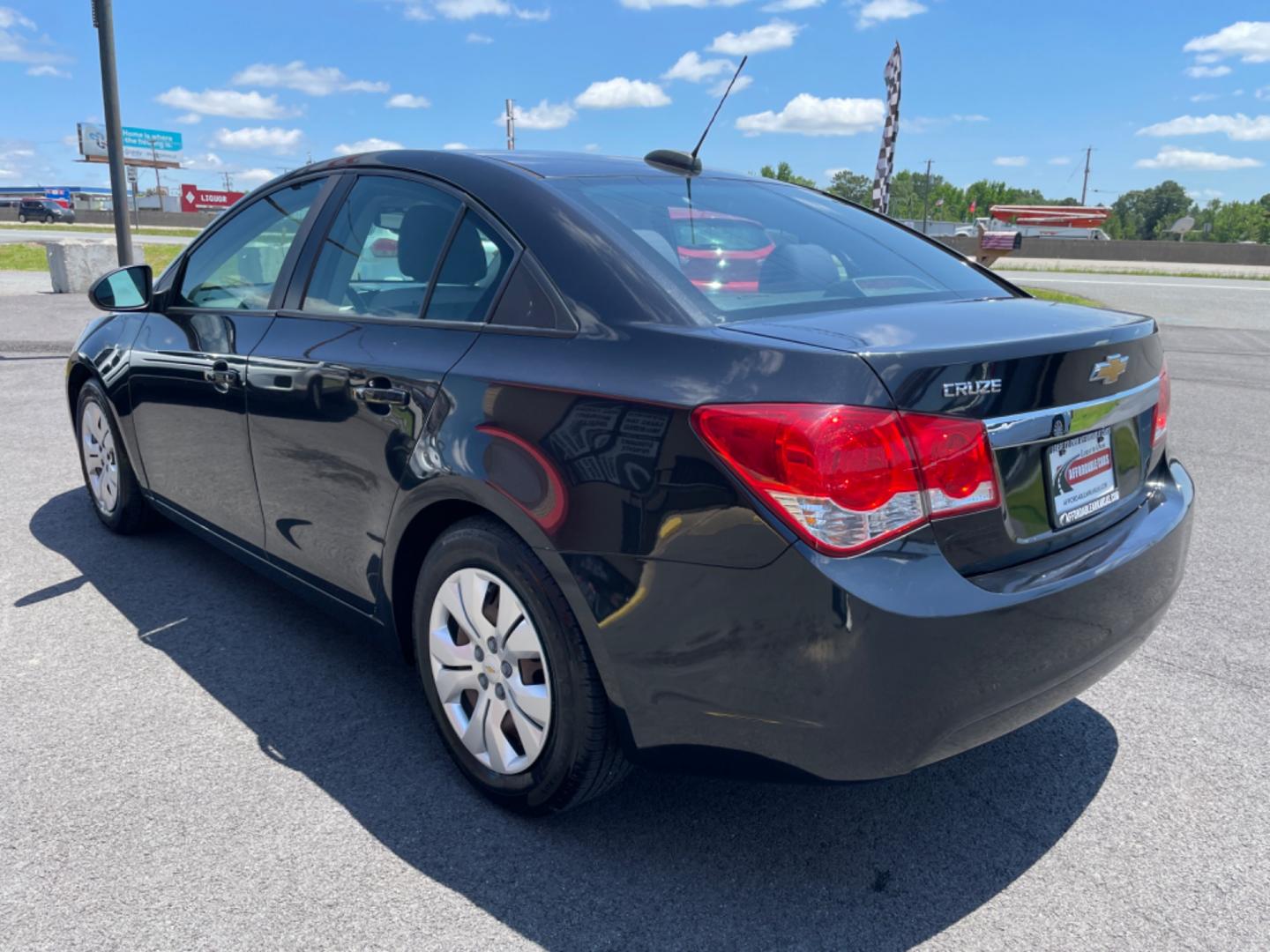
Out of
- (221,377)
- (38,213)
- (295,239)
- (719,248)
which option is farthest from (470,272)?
(38,213)

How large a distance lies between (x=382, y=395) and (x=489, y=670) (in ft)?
→ 2.59

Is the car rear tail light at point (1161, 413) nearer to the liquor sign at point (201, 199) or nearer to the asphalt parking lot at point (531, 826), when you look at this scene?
the asphalt parking lot at point (531, 826)

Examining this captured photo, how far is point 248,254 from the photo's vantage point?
145 inches

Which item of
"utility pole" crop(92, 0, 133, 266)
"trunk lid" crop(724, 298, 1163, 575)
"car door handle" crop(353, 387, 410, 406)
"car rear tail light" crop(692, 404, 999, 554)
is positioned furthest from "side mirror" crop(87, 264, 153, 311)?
"utility pole" crop(92, 0, 133, 266)

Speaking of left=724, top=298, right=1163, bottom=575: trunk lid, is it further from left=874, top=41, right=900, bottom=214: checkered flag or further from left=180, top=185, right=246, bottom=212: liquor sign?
left=180, top=185, right=246, bottom=212: liquor sign

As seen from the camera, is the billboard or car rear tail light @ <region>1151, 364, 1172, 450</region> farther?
the billboard

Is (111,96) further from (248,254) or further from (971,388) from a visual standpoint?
(971,388)

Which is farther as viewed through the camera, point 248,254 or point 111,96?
point 111,96

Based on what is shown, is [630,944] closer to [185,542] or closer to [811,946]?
[811,946]

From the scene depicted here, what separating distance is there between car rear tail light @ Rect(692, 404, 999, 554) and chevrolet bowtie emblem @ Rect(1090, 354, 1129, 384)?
0.49m

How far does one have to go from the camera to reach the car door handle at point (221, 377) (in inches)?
130

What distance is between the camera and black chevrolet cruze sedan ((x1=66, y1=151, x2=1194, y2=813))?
1.89m

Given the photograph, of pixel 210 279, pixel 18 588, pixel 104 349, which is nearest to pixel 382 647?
pixel 210 279

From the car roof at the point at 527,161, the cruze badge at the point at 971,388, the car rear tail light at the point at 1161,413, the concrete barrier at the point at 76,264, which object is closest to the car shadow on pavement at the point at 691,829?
the car rear tail light at the point at 1161,413
